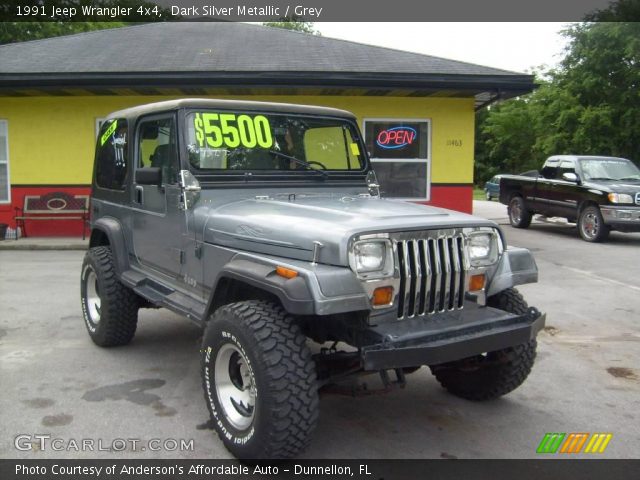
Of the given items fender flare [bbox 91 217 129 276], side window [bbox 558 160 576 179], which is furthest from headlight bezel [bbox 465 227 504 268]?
side window [bbox 558 160 576 179]

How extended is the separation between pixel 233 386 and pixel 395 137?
385 inches

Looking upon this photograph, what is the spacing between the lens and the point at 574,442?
3732 millimetres

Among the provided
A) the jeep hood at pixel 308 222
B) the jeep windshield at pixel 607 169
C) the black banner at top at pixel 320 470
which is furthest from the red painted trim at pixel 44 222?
the jeep windshield at pixel 607 169

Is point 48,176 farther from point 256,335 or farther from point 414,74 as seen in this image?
point 256,335

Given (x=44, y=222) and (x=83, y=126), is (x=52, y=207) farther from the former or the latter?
(x=83, y=126)

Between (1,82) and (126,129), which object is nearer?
(126,129)

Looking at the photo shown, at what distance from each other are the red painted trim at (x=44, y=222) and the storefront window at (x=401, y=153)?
239 inches

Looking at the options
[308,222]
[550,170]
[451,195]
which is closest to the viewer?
[308,222]

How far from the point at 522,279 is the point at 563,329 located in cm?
289

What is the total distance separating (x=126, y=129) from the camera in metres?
5.26

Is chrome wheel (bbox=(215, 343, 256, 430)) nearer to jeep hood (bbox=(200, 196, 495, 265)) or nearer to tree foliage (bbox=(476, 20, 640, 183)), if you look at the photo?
jeep hood (bbox=(200, 196, 495, 265))

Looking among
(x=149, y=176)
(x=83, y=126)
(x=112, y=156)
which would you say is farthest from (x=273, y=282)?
(x=83, y=126)

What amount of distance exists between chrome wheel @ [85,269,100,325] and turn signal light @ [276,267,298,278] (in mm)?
2933

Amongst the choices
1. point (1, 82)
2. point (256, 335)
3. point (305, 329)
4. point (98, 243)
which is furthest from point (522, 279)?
point (1, 82)
